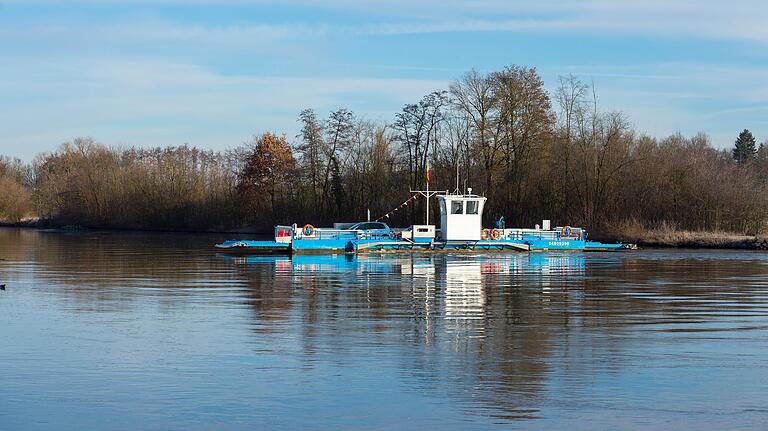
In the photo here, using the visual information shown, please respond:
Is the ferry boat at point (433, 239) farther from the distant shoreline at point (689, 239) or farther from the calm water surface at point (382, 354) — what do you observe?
the calm water surface at point (382, 354)

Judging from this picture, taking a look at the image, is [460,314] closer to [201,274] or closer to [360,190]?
[201,274]

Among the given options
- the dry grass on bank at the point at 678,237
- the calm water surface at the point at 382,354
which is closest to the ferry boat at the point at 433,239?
the dry grass on bank at the point at 678,237

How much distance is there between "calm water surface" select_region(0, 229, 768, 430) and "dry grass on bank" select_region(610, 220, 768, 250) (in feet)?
81.1

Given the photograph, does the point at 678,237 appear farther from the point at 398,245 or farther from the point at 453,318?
the point at 453,318

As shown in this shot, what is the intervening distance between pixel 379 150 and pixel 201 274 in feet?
169

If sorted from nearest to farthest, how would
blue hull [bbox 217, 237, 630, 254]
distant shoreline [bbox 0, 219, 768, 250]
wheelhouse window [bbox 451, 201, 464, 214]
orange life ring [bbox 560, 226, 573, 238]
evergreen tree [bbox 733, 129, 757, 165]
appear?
1. blue hull [bbox 217, 237, 630, 254]
2. wheelhouse window [bbox 451, 201, 464, 214]
3. orange life ring [bbox 560, 226, 573, 238]
4. distant shoreline [bbox 0, 219, 768, 250]
5. evergreen tree [bbox 733, 129, 757, 165]

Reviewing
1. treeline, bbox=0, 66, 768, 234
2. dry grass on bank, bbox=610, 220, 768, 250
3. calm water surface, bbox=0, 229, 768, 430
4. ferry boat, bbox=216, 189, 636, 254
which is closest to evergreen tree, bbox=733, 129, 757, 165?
treeline, bbox=0, 66, 768, 234

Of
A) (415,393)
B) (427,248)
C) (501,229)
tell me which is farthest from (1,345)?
(501,229)

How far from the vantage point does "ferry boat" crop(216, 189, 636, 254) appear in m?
45.3

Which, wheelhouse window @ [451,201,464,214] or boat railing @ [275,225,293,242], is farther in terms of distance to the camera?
wheelhouse window @ [451,201,464,214]

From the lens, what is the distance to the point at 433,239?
46.1 m

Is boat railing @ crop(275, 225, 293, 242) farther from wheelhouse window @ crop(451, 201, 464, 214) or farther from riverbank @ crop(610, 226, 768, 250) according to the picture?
riverbank @ crop(610, 226, 768, 250)

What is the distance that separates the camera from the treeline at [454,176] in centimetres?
6175

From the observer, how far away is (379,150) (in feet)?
272
